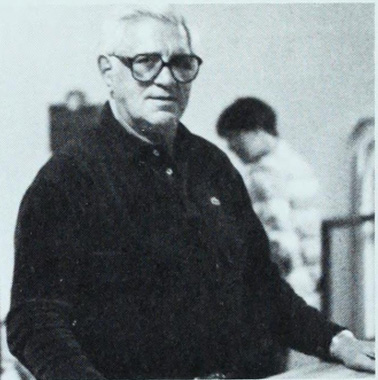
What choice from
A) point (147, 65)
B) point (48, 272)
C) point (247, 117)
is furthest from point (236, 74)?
point (48, 272)

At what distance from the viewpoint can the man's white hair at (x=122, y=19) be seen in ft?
3.49

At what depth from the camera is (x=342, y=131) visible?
122 cm

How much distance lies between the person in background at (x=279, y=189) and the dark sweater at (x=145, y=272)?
32 mm

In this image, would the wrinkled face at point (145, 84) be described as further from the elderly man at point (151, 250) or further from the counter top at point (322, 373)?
the counter top at point (322, 373)

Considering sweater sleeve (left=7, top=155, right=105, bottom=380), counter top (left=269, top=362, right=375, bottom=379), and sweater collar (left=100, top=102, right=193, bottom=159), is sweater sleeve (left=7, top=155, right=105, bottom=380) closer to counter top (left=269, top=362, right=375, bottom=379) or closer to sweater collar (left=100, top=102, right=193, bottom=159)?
sweater collar (left=100, top=102, right=193, bottom=159)

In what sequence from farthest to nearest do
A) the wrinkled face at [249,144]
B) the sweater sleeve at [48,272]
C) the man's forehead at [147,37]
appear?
the wrinkled face at [249,144] < the man's forehead at [147,37] < the sweater sleeve at [48,272]

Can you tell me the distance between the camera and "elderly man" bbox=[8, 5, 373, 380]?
3.26ft

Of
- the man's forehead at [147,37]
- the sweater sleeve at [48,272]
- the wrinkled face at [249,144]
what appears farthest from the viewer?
the wrinkled face at [249,144]

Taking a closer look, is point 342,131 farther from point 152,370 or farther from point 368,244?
point 152,370

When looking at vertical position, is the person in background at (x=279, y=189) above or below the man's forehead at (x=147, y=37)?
below

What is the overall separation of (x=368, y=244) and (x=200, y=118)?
40 cm

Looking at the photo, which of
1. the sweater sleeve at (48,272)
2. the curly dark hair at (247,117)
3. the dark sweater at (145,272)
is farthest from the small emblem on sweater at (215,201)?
the sweater sleeve at (48,272)

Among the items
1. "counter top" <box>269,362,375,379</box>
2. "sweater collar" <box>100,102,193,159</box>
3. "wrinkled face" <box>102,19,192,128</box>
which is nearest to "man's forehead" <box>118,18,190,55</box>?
"wrinkled face" <box>102,19,192,128</box>

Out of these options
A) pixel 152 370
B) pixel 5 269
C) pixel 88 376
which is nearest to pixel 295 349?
pixel 152 370
